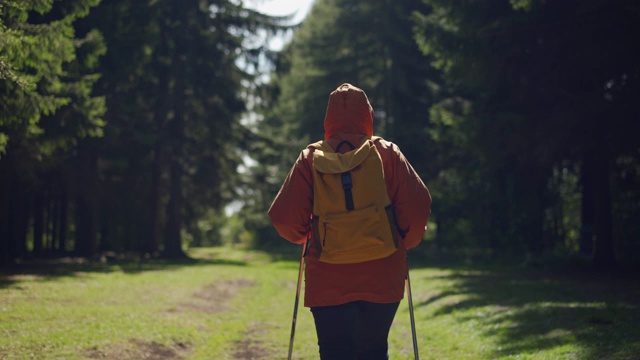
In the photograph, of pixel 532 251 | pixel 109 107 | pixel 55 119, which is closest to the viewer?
pixel 55 119

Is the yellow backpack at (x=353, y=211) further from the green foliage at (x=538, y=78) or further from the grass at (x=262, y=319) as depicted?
the green foliage at (x=538, y=78)

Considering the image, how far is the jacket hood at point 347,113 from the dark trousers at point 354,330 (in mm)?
1069

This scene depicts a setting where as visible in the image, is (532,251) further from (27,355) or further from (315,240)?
(315,240)

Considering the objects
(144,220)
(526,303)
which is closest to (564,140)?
(526,303)

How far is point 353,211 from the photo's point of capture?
11.9ft

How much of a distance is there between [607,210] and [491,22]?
5567 millimetres

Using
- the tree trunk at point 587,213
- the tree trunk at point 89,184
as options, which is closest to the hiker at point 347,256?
the tree trunk at point 587,213

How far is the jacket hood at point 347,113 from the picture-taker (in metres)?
3.97

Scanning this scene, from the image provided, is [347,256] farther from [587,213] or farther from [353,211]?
[587,213]

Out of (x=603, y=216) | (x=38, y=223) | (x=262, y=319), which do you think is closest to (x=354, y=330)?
(x=262, y=319)

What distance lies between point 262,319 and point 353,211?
8535mm

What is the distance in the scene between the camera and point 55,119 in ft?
46.2

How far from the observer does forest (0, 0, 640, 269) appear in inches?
545

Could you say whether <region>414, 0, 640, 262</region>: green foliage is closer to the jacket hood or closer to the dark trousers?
the jacket hood
